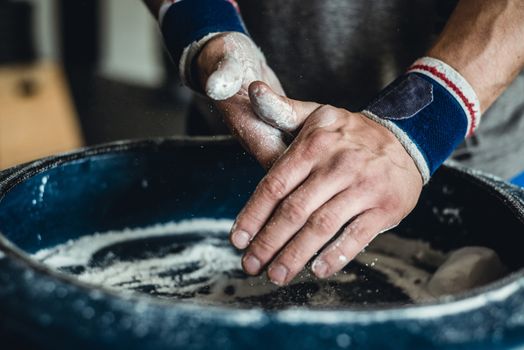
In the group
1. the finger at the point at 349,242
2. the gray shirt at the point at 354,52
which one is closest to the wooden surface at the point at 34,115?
the gray shirt at the point at 354,52

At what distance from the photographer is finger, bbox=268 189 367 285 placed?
637 mm

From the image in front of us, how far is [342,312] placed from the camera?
1.53ft

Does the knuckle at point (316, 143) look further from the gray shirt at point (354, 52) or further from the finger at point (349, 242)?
the gray shirt at point (354, 52)

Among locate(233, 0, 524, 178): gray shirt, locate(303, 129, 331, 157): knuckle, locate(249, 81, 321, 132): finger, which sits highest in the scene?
locate(249, 81, 321, 132): finger

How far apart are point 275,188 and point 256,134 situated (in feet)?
0.39

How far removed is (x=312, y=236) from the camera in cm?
64

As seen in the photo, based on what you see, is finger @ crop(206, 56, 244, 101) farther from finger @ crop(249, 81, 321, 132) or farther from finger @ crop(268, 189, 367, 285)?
finger @ crop(268, 189, 367, 285)

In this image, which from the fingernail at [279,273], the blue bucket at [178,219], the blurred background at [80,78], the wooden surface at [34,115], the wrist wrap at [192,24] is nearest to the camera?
the blue bucket at [178,219]

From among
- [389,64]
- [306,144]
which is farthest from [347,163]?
[389,64]

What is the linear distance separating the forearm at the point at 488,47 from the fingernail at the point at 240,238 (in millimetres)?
335

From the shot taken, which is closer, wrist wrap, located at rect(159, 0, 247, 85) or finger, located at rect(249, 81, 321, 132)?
finger, located at rect(249, 81, 321, 132)

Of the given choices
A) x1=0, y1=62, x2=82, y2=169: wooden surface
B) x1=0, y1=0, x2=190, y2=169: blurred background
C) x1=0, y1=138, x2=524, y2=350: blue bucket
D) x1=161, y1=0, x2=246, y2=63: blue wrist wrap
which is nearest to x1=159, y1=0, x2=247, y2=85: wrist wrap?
x1=161, y1=0, x2=246, y2=63: blue wrist wrap

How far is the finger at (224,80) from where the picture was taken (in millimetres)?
699

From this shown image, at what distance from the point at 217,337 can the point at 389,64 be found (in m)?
0.71
